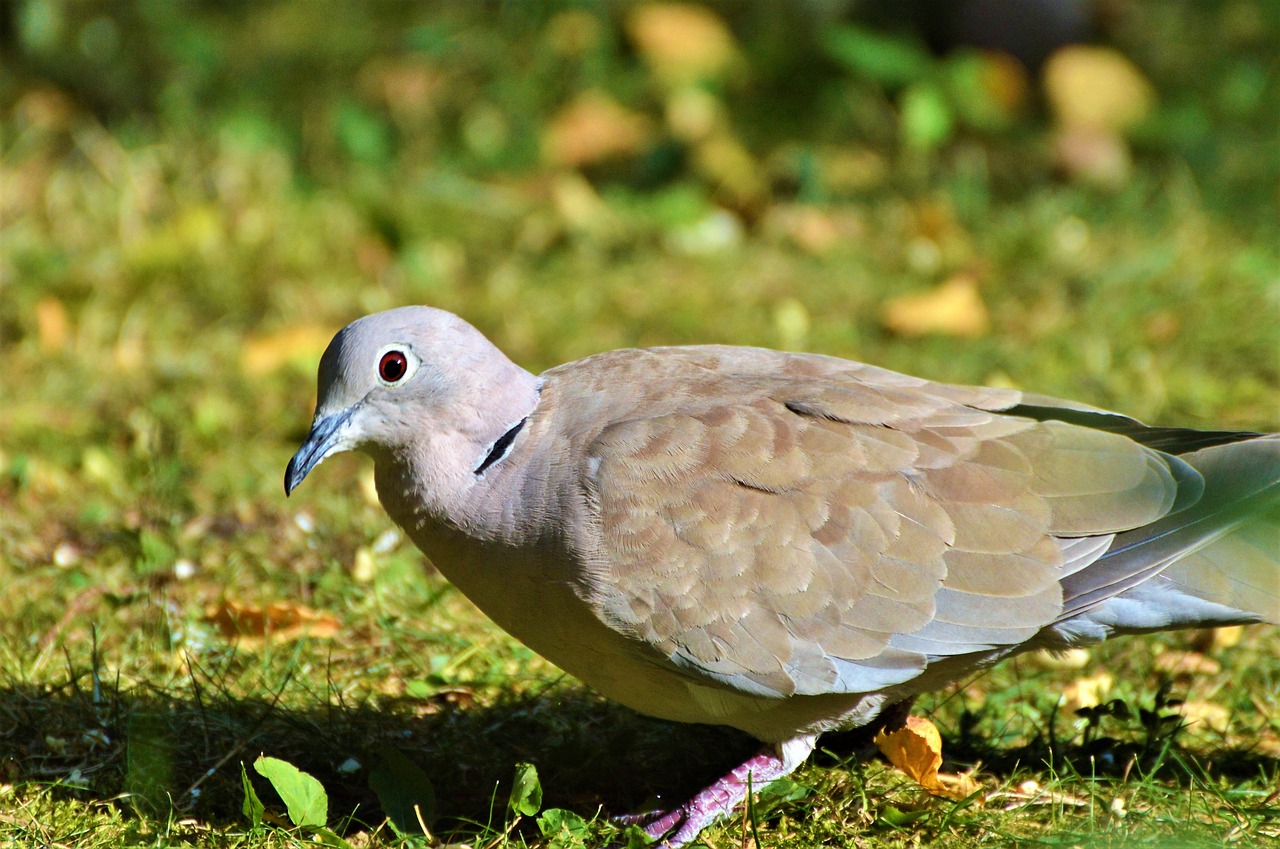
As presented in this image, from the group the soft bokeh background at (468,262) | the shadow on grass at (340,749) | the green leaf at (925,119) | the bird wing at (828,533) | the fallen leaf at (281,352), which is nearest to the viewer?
the bird wing at (828,533)

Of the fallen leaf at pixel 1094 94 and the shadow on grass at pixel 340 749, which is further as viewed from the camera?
the fallen leaf at pixel 1094 94

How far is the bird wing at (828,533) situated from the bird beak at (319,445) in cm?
52

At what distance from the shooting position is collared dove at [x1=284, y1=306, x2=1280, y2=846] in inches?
109

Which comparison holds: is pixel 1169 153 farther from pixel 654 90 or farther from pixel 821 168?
pixel 654 90

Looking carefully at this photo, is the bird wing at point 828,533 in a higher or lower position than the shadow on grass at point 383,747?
higher

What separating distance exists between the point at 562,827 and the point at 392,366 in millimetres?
1014

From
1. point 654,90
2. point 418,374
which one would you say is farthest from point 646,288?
point 418,374

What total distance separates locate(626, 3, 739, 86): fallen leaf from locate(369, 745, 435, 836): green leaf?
4790mm

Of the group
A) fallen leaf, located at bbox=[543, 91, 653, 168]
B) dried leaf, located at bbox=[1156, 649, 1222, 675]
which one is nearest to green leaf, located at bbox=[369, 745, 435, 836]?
dried leaf, located at bbox=[1156, 649, 1222, 675]

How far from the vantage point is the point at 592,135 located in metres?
6.65

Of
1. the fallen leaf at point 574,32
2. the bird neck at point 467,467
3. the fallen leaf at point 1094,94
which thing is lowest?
the bird neck at point 467,467

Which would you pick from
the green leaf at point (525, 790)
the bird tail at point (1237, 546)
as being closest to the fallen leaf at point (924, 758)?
the bird tail at point (1237, 546)

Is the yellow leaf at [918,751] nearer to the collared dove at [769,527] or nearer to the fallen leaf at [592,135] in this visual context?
the collared dove at [769,527]

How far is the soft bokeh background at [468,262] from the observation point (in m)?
3.38
